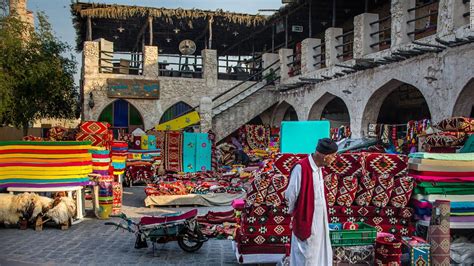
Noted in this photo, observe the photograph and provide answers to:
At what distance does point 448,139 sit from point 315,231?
3856mm

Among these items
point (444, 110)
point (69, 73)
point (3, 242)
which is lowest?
point (3, 242)

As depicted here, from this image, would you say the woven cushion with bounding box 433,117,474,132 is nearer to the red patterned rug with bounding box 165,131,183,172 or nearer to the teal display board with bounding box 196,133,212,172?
the teal display board with bounding box 196,133,212,172

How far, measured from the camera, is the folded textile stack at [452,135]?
7301mm

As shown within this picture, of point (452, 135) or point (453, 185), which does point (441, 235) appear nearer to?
point (453, 185)

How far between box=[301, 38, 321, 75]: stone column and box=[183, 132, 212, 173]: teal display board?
4.74m

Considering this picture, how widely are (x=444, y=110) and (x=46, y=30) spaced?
1726cm

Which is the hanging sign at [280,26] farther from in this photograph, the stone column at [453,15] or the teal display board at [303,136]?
the teal display board at [303,136]

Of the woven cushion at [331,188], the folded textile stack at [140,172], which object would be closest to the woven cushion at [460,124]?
the woven cushion at [331,188]

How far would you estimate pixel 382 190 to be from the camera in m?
6.18

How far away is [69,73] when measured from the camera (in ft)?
70.9

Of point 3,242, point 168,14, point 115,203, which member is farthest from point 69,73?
point 3,242

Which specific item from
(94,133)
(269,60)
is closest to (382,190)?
(94,133)

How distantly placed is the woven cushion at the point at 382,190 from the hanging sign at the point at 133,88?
1578cm

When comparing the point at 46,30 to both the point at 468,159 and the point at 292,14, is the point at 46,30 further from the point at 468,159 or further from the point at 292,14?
the point at 468,159
